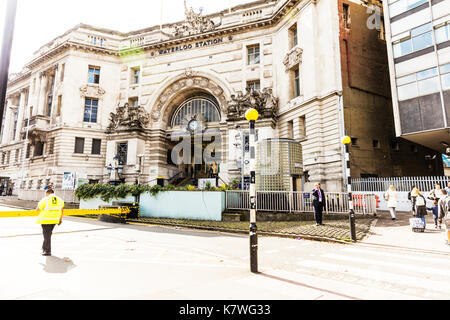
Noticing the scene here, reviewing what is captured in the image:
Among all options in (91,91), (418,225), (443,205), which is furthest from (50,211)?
(91,91)

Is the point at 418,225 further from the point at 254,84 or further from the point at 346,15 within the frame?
the point at 254,84

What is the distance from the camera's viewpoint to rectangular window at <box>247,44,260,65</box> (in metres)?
29.5

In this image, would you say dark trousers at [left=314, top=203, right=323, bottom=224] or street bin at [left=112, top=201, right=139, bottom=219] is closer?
dark trousers at [left=314, top=203, right=323, bottom=224]

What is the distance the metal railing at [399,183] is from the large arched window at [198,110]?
1766 cm

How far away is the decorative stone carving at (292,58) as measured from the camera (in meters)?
24.6

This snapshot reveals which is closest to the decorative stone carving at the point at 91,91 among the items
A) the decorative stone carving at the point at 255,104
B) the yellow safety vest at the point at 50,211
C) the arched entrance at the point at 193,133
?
the arched entrance at the point at 193,133

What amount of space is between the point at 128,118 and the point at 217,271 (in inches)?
1174

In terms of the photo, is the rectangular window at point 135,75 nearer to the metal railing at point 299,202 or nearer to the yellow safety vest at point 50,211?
the metal railing at point 299,202

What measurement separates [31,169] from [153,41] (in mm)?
24520

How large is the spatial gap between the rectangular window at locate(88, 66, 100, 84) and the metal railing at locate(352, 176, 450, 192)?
34.3m

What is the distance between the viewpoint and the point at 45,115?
117 feet

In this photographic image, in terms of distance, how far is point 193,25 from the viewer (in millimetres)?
Result: 32500

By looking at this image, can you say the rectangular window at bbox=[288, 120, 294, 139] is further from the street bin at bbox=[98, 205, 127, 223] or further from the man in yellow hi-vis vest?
the man in yellow hi-vis vest

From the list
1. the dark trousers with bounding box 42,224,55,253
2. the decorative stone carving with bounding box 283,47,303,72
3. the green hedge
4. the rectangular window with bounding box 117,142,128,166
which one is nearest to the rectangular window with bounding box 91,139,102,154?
the rectangular window with bounding box 117,142,128,166
